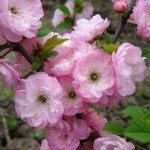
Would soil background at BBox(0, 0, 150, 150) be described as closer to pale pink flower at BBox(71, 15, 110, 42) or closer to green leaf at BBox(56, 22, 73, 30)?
green leaf at BBox(56, 22, 73, 30)

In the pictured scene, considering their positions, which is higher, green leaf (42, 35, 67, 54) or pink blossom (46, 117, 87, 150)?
green leaf (42, 35, 67, 54)

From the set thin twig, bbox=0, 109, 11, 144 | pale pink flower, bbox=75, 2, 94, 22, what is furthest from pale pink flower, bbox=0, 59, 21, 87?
thin twig, bbox=0, 109, 11, 144

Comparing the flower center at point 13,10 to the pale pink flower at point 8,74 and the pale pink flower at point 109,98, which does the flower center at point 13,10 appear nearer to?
the pale pink flower at point 8,74

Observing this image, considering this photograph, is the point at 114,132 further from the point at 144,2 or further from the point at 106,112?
the point at 106,112

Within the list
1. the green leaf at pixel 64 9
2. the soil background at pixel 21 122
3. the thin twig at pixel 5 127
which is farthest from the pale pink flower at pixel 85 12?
the thin twig at pixel 5 127

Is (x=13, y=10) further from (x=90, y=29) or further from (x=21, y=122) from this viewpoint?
(x=21, y=122)
